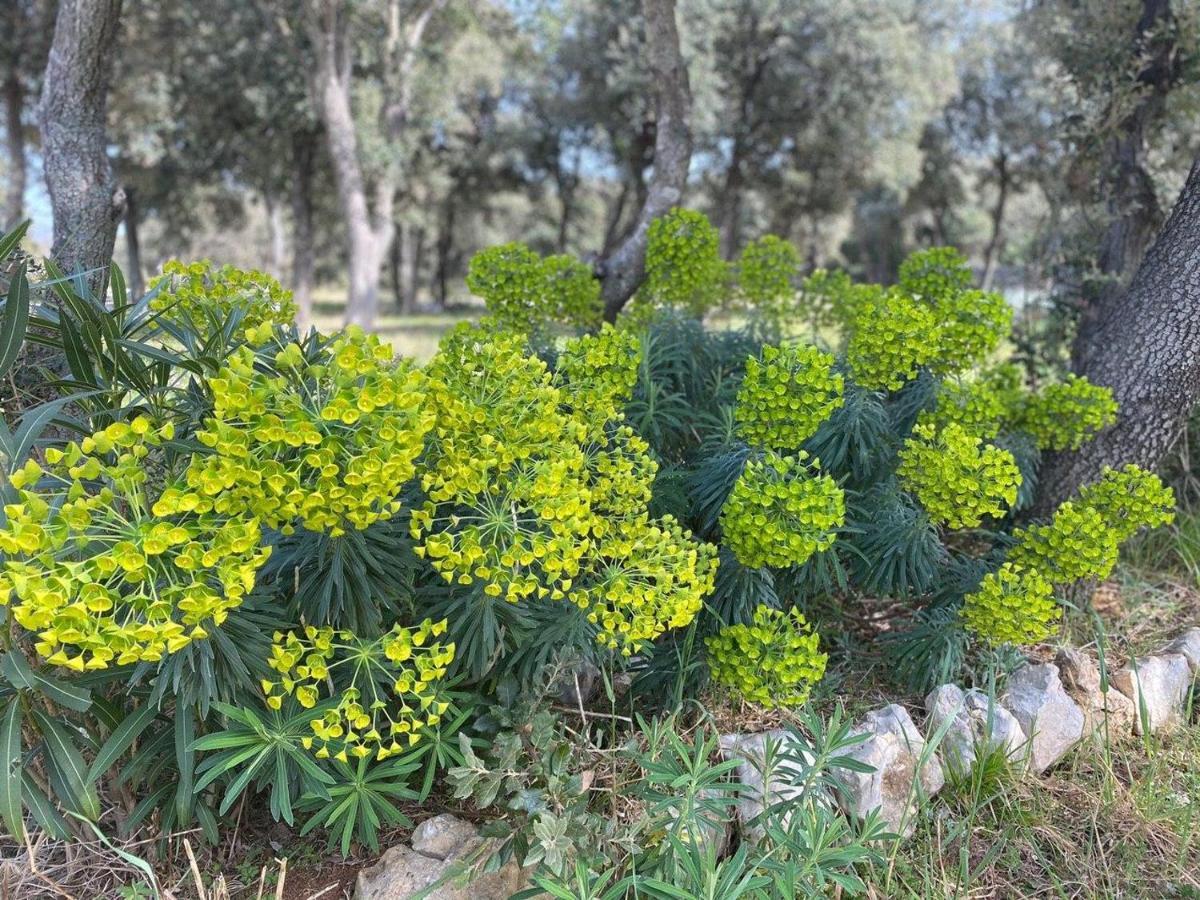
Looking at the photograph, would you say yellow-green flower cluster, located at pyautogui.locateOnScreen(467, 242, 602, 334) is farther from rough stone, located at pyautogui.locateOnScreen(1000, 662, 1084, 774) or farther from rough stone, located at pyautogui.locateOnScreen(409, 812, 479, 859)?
rough stone, located at pyautogui.locateOnScreen(1000, 662, 1084, 774)

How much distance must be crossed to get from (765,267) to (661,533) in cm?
205

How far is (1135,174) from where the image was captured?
187 inches

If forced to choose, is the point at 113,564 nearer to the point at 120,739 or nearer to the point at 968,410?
the point at 120,739

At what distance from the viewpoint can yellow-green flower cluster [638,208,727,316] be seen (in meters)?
3.59

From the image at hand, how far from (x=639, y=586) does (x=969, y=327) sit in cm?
171

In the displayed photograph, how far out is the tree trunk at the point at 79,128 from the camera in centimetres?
336

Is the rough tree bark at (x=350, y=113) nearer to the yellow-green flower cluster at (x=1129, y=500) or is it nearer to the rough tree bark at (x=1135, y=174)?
the rough tree bark at (x=1135, y=174)

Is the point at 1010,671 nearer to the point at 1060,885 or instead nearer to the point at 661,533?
the point at 1060,885

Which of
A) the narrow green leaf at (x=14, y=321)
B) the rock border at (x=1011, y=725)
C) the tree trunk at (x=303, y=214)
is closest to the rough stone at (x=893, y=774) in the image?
the rock border at (x=1011, y=725)

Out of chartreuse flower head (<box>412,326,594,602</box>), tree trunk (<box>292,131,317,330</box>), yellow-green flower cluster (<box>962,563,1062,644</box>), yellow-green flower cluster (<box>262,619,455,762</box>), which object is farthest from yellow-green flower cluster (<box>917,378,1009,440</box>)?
tree trunk (<box>292,131,317,330</box>)

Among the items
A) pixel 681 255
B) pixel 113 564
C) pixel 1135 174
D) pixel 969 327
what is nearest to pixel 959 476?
pixel 969 327

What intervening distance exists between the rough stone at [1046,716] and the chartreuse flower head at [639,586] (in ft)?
4.29

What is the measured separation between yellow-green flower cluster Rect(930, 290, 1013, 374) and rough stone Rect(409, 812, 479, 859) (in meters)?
2.16

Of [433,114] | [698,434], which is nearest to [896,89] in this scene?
[433,114]
